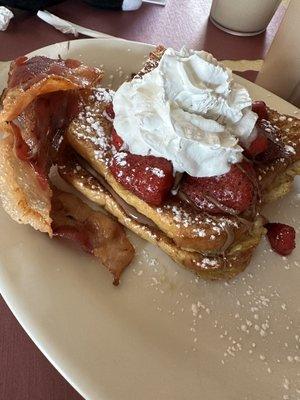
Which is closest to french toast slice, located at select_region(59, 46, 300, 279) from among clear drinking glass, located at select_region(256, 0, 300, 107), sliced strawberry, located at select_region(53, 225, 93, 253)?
sliced strawberry, located at select_region(53, 225, 93, 253)

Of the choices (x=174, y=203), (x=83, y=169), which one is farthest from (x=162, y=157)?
(x=83, y=169)

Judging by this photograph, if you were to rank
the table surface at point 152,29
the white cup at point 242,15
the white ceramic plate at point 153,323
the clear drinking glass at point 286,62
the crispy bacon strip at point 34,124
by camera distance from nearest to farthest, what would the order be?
1. the white ceramic plate at point 153,323
2. the crispy bacon strip at point 34,124
3. the clear drinking glass at point 286,62
4. the table surface at point 152,29
5. the white cup at point 242,15

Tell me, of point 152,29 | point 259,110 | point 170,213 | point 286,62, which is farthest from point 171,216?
point 152,29

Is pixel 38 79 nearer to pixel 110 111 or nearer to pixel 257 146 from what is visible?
pixel 110 111

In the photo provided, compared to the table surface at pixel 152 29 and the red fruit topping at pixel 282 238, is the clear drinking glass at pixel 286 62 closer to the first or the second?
the table surface at pixel 152 29

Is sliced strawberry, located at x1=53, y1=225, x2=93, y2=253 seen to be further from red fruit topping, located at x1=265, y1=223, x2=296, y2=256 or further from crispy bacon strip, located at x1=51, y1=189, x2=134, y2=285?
red fruit topping, located at x1=265, y1=223, x2=296, y2=256

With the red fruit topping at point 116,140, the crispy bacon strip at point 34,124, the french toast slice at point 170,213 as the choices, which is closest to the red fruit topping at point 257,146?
the french toast slice at point 170,213

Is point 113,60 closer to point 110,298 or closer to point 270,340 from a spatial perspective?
point 110,298
